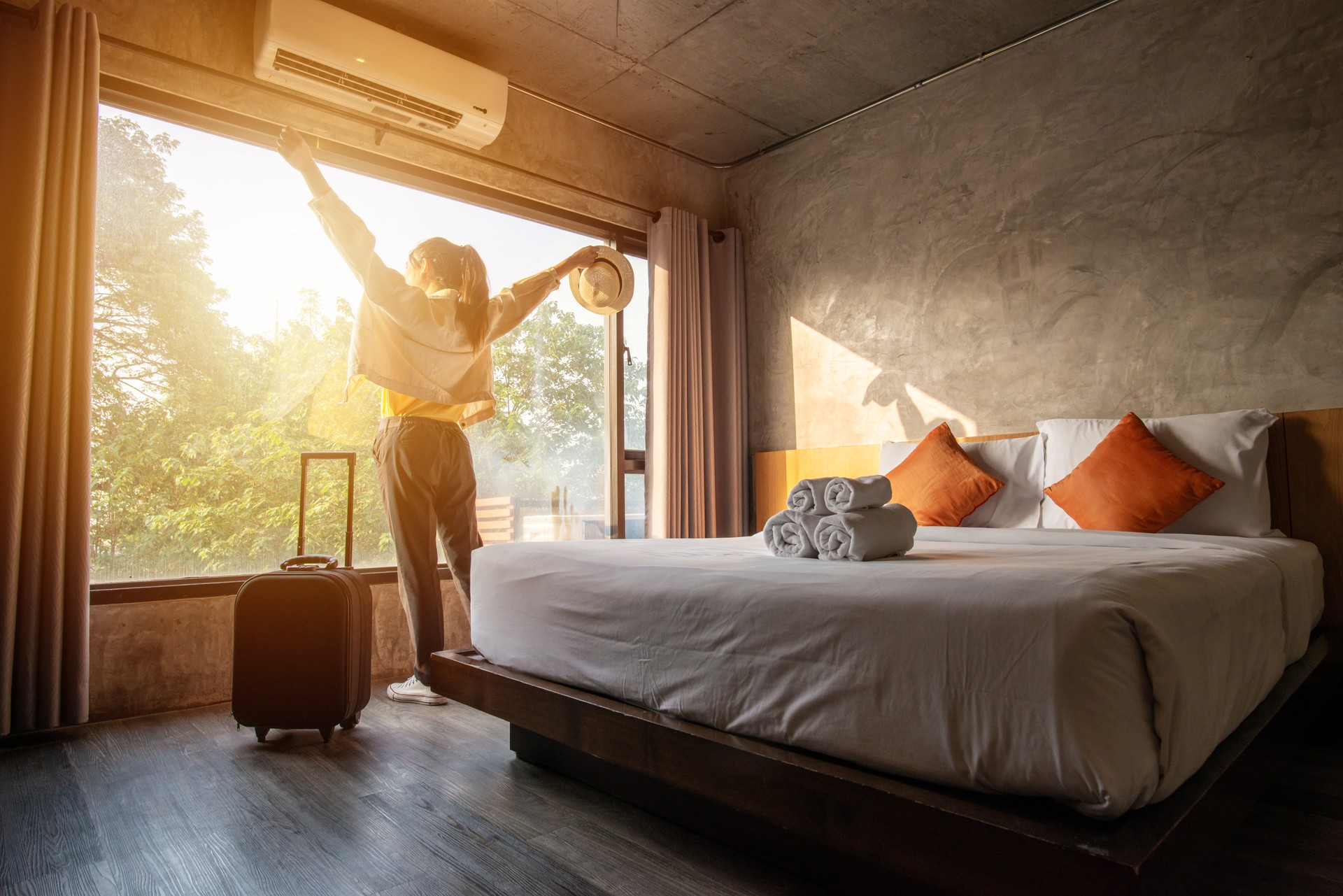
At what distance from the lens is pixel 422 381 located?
3.04 metres

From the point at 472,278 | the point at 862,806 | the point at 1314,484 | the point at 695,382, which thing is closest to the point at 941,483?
the point at 1314,484

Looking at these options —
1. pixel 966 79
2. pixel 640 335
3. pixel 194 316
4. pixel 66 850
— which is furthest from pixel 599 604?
pixel 966 79

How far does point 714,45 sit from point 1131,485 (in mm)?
2651

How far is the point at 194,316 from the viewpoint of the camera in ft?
10.4

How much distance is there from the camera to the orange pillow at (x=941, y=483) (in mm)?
3303

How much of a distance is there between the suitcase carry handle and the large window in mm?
652

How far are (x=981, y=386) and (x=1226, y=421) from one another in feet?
3.61

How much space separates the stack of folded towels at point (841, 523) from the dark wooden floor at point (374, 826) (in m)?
0.70

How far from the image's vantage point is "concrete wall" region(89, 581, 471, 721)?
2842 millimetres

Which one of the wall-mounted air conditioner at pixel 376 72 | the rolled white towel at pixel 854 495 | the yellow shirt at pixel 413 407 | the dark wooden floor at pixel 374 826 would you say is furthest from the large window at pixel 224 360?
the rolled white towel at pixel 854 495

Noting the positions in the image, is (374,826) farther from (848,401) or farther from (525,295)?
(848,401)

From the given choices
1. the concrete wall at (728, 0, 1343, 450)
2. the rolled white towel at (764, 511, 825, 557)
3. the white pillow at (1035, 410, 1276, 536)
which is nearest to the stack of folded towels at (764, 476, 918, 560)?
the rolled white towel at (764, 511, 825, 557)

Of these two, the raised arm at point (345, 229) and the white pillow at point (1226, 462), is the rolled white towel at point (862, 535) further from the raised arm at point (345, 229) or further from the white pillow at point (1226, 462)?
the raised arm at point (345, 229)

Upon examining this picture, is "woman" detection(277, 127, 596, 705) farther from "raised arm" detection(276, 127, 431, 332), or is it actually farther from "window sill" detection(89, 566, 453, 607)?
"window sill" detection(89, 566, 453, 607)
